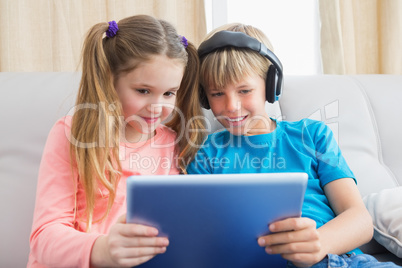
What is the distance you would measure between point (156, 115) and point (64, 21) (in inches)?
32.6

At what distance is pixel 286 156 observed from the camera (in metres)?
1.19

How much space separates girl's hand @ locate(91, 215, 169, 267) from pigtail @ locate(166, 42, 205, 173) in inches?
16.5

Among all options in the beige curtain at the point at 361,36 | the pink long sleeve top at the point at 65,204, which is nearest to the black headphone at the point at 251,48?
the pink long sleeve top at the point at 65,204

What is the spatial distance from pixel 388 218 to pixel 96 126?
760 mm

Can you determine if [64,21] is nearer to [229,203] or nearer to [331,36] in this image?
[331,36]

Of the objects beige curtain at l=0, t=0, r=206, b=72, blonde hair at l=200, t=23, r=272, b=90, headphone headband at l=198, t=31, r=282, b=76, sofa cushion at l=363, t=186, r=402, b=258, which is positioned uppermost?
beige curtain at l=0, t=0, r=206, b=72

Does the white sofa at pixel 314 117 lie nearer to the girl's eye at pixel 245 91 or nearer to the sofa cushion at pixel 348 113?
the sofa cushion at pixel 348 113

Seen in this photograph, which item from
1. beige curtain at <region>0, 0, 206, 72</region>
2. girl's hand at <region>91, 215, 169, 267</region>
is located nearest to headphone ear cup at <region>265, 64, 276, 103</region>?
girl's hand at <region>91, 215, 169, 267</region>

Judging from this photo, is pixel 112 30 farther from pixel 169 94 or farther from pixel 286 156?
pixel 286 156

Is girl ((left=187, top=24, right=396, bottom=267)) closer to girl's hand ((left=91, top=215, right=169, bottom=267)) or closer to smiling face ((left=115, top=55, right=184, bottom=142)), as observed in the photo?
A: smiling face ((left=115, top=55, right=184, bottom=142))

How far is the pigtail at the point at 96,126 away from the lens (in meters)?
1.01

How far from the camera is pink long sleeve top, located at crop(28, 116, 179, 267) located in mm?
886

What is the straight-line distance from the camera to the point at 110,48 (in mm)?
1099

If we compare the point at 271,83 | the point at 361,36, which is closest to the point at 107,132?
the point at 271,83
